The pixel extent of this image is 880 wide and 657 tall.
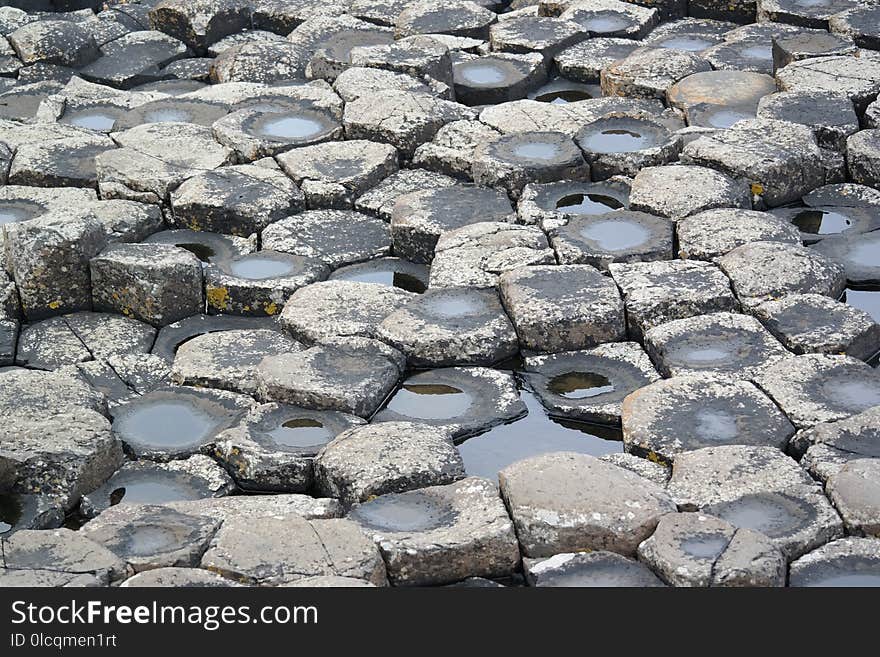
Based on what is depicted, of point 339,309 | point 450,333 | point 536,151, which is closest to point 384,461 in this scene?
point 450,333

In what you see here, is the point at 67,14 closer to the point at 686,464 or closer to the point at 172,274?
the point at 172,274

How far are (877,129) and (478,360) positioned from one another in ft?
9.45

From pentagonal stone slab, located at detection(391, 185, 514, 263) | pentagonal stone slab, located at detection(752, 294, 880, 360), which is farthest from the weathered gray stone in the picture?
pentagonal stone slab, located at detection(752, 294, 880, 360)

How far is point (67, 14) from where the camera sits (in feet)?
31.0

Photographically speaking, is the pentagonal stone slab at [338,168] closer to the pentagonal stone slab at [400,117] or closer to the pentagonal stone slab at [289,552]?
the pentagonal stone slab at [400,117]

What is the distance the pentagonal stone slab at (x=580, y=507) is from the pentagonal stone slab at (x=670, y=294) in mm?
1317

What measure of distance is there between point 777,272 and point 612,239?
816mm

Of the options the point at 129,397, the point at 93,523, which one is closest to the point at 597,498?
the point at 93,523

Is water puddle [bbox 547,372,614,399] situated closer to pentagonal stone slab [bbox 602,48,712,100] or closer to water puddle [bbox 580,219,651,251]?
water puddle [bbox 580,219,651,251]

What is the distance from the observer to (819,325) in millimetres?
5496

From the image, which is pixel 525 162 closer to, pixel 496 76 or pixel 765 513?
pixel 496 76

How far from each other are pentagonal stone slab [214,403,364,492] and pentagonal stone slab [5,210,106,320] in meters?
1.29
